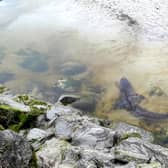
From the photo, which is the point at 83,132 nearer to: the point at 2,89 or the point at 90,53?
the point at 2,89

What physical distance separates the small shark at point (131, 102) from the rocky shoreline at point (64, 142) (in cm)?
144

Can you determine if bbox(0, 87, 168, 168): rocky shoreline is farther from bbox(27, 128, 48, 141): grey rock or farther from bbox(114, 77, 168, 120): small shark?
bbox(114, 77, 168, 120): small shark

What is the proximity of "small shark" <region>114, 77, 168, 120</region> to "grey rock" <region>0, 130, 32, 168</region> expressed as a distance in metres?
8.19

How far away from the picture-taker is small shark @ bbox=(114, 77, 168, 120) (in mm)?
15383

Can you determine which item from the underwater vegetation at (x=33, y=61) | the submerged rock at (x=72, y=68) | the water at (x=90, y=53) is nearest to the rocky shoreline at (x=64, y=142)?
the water at (x=90, y=53)

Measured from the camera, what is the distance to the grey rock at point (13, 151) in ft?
25.6

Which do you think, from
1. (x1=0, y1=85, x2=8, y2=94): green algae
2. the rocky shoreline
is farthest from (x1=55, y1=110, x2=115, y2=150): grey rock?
(x1=0, y1=85, x2=8, y2=94): green algae

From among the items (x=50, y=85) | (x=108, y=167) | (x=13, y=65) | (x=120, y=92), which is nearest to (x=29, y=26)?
(x=13, y=65)

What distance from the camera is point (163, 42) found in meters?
21.7

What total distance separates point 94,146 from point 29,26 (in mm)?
17846

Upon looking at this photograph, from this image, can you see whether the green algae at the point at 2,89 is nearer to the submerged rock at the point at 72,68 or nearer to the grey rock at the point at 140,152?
the submerged rock at the point at 72,68

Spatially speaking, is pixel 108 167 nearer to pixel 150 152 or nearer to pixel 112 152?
pixel 112 152

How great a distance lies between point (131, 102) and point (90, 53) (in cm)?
618

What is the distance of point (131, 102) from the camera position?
16531mm
